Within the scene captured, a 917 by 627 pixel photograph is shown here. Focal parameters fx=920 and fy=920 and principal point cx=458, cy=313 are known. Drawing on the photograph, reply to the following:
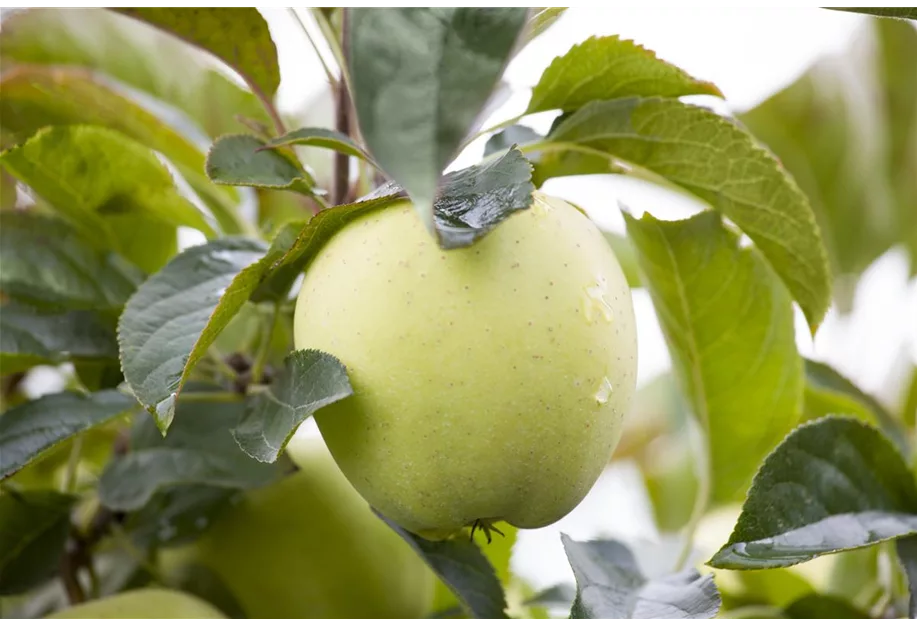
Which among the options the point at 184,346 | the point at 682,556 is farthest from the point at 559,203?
the point at 682,556

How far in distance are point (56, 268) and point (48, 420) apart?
10 cm

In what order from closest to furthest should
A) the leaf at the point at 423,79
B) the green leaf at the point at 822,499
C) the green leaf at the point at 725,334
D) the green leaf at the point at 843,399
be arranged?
the leaf at the point at 423,79, the green leaf at the point at 822,499, the green leaf at the point at 725,334, the green leaf at the point at 843,399

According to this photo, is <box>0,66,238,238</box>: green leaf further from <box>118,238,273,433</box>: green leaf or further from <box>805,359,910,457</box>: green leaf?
<box>805,359,910,457</box>: green leaf

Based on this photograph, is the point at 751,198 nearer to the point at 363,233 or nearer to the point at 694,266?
the point at 694,266

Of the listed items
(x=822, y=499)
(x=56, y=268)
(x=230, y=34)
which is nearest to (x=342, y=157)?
(x=230, y=34)

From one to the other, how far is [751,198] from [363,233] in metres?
0.19

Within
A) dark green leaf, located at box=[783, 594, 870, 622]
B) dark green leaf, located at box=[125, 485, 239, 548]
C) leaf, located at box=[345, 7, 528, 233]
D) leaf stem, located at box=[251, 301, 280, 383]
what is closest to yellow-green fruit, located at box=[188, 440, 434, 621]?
dark green leaf, located at box=[125, 485, 239, 548]

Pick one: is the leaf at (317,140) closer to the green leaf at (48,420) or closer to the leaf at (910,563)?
the green leaf at (48,420)

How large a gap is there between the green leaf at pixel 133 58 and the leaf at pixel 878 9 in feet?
1.27

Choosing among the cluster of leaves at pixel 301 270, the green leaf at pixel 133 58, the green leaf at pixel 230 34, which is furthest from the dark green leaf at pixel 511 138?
the green leaf at pixel 133 58

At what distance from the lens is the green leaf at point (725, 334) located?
0.47 metres

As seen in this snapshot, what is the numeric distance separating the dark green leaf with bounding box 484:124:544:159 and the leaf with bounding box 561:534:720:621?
18 centimetres

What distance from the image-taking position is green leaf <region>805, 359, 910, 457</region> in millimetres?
593

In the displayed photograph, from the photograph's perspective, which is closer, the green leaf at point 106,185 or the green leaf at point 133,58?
the green leaf at point 106,185
